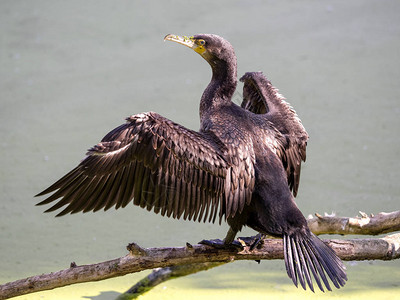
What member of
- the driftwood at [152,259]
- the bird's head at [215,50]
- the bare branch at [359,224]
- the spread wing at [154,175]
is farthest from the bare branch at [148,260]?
the bird's head at [215,50]

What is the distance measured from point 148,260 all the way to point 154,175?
12.8 inches

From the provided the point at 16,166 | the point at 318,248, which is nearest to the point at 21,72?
the point at 16,166

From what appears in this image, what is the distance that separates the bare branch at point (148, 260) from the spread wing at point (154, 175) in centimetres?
17

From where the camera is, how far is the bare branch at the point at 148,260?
2508mm

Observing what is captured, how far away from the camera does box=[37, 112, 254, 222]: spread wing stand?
244 cm

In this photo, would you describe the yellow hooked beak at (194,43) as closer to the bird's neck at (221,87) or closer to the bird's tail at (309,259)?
the bird's neck at (221,87)

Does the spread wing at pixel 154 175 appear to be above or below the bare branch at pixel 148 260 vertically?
above

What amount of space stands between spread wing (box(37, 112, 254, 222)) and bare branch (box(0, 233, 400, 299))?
17 centimetres

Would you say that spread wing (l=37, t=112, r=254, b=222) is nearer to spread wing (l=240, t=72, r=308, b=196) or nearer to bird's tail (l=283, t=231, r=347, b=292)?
bird's tail (l=283, t=231, r=347, b=292)

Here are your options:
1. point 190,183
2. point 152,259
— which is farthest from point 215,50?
point 152,259

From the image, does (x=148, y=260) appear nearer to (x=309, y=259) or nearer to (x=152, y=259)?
(x=152, y=259)

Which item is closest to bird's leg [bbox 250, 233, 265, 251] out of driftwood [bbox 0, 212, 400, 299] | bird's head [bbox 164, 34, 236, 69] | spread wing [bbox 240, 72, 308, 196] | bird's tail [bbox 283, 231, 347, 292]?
driftwood [bbox 0, 212, 400, 299]

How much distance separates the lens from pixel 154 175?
2451 millimetres

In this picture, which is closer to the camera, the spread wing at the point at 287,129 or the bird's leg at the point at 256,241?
the bird's leg at the point at 256,241
